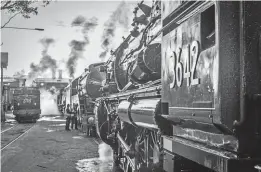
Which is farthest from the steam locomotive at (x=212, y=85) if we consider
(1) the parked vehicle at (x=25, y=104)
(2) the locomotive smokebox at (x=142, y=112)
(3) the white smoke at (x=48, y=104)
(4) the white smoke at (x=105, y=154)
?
(3) the white smoke at (x=48, y=104)

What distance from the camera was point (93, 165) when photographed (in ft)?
26.9

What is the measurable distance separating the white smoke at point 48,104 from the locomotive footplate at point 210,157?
169 ft

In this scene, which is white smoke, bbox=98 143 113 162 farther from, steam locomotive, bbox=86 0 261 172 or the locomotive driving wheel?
steam locomotive, bbox=86 0 261 172

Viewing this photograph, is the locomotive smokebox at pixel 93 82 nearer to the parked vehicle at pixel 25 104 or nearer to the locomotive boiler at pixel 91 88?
the locomotive boiler at pixel 91 88

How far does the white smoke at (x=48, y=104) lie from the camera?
5281 centimetres

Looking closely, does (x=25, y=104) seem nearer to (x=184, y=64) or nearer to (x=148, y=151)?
(x=148, y=151)

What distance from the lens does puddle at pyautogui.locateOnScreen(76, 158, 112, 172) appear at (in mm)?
7667

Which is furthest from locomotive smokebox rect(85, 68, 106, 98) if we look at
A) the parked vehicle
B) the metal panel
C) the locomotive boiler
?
the parked vehicle

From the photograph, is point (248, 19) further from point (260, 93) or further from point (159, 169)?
point (159, 169)

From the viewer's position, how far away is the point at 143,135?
524cm

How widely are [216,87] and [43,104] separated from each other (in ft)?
195

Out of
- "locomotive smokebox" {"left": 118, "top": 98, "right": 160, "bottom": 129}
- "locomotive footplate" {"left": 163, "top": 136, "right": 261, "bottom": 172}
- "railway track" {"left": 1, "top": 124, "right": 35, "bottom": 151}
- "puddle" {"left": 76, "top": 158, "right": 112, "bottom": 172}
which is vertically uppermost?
"locomotive smokebox" {"left": 118, "top": 98, "right": 160, "bottom": 129}

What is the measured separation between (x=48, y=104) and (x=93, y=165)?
171ft

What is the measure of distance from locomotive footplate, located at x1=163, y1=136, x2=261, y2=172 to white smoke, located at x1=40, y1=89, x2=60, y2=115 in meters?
51.5
